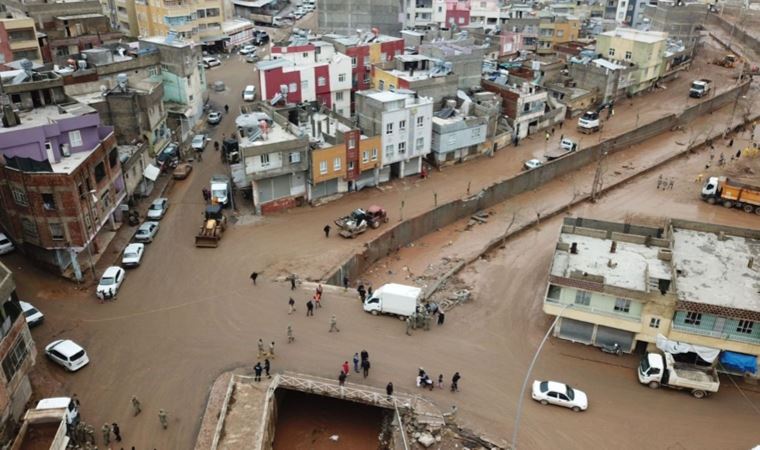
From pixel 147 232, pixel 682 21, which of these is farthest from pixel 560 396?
pixel 682 21

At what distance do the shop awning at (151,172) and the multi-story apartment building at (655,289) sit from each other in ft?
113

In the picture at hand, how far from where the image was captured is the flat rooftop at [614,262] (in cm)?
3734

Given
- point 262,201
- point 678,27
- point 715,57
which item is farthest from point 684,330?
point 715,57

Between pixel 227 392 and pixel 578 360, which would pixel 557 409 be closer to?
pixel 578 360

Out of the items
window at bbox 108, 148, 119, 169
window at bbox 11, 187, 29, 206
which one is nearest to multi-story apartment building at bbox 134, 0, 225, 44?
window at bbox 108, 148, 119, 169

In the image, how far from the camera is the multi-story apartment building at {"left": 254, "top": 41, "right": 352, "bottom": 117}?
62875mm

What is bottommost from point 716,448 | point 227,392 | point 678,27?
point 716,448

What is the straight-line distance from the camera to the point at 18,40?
71.2 m

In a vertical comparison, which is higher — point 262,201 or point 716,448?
point 262,201

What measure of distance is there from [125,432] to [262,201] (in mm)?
25251

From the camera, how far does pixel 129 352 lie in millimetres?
34344

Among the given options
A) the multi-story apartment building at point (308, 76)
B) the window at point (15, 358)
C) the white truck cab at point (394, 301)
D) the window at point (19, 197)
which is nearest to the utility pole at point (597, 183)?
the white truck cab at point (394, 301)

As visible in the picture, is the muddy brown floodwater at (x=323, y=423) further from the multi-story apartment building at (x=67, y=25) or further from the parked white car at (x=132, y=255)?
the multi-story apartment building at (x=67, y=25)

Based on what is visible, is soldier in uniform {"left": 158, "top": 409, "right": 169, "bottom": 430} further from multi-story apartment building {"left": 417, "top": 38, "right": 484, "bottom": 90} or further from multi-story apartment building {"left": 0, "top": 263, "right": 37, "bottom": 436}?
multi-story apartment building {"left": 417, "top": 38, "right": 484, "bottom": 90}
